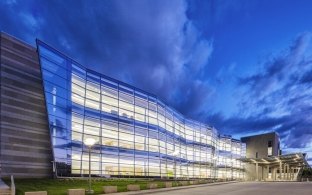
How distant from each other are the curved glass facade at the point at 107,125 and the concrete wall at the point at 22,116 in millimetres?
1701

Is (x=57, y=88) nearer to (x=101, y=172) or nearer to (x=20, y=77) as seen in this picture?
(x=20, y=77)

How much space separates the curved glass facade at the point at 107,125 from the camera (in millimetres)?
46781

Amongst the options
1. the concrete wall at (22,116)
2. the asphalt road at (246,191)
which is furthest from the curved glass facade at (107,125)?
the asphalt road at (246,191)

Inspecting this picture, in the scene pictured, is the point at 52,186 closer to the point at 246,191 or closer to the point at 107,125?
the point at 246,191

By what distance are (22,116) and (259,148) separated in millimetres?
98417

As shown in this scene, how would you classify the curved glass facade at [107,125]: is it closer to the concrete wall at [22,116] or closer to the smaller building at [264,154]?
the concrete wall at [22,116]

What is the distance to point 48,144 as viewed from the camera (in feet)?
154

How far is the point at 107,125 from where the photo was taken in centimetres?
5850

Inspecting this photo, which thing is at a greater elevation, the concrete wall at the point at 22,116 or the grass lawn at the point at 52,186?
the concrete wall at the point at 22,116

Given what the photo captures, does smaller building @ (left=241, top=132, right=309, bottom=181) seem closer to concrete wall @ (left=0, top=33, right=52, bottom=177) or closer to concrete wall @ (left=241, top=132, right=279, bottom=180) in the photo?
concrete wall @ (left=241, top=132, right=279, bottom=180)

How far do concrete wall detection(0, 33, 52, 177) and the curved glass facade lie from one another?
5.58ft

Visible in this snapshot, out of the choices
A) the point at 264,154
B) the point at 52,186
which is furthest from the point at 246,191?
the point at 264,154

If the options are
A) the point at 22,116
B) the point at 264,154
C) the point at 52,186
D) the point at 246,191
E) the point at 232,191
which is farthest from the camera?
the point at 264,154

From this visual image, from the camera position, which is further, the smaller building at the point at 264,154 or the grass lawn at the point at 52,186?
the smaller building at the point at 264,154
